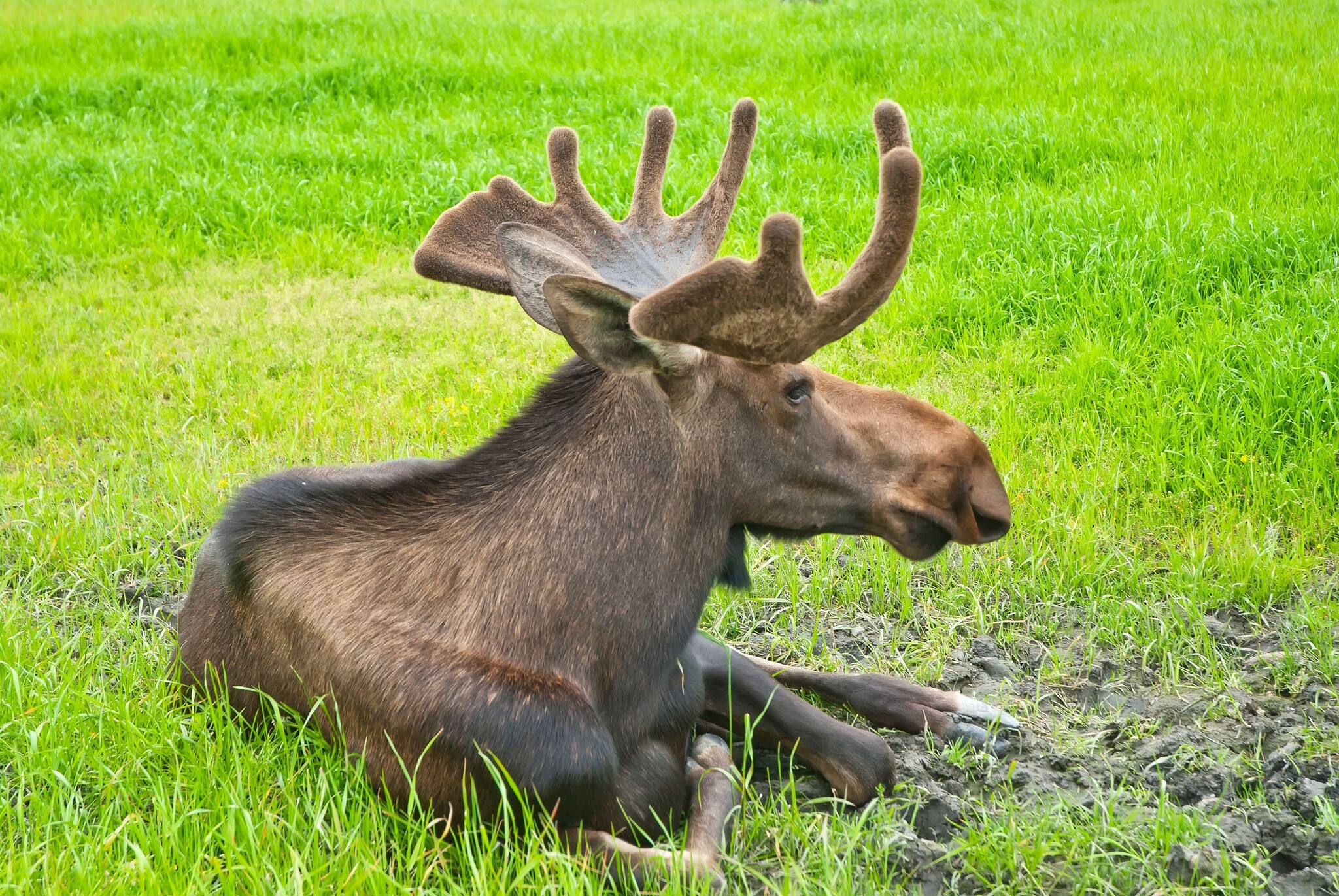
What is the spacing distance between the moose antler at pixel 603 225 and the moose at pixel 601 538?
A: 0.10ft

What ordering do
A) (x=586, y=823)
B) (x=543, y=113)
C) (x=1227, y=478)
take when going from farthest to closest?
1. (x=543, y=113)
2. (x=1227, y=478)
3. (x=586, y=823)

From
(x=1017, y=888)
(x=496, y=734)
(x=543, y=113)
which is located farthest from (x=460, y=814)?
(x=543, y=113)

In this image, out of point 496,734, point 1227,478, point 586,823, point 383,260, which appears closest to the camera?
point 496,734

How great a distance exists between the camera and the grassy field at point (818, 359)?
303 cm

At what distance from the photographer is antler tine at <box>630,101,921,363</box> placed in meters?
2.56

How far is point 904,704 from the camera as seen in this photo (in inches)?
146

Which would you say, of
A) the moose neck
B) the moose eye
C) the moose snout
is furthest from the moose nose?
the moose neck

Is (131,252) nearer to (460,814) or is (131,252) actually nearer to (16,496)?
(16,496)

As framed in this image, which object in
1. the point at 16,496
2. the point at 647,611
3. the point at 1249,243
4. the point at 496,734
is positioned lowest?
the point at 16,496

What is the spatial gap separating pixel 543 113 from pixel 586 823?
9.36m

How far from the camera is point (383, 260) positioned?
8.56m

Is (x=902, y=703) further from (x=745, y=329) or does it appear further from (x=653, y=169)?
(x=653, y=169)

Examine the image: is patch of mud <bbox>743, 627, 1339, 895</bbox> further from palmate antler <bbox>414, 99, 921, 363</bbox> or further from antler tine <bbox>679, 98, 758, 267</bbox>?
antler tine <bbox>679, 98, 758, 267</bbox>

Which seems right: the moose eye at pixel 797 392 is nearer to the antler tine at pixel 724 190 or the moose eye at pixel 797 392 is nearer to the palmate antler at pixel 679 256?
the palmate antler at pixel 679 256
